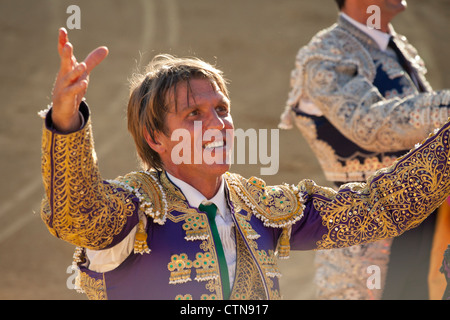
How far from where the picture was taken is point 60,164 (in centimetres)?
188

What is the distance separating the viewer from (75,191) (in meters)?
1.89

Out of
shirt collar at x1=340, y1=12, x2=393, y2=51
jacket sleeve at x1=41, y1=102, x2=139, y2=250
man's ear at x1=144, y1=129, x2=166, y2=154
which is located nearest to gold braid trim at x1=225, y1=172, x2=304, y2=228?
man's ear at x1=144, y1=129, x2=166, y2=154

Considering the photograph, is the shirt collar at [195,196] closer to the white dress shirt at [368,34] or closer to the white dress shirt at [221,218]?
the white dress shirt at [221,218]

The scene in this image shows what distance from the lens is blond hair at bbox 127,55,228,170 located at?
2.26m

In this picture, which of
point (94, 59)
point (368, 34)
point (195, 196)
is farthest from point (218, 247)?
point (368, 34)

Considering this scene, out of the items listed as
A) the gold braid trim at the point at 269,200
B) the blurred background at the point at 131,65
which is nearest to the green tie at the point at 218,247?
the gold braid trim at the point at 269,200

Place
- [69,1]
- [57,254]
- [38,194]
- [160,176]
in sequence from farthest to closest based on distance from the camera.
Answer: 1. [69,1]
2. [38,194]
3. [57,254]
4. [160,176]

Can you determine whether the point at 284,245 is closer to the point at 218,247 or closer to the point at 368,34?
the point at 218,247

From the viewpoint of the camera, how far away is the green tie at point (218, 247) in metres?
2.20

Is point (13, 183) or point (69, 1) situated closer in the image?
point (13, 183)

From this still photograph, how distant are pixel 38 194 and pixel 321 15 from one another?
12.3 ft

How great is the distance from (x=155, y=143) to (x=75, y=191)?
467 mm

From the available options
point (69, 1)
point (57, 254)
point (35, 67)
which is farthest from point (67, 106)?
point (69, 1)

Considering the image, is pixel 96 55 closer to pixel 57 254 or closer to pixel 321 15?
pixel 57 254
